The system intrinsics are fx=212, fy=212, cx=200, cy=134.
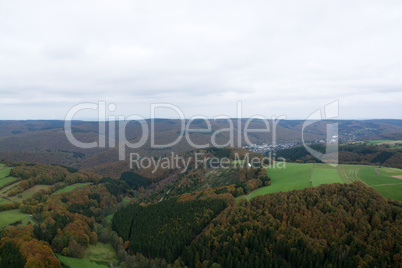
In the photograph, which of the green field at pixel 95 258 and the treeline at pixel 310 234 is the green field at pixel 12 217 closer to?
the green field at pixel 95 258

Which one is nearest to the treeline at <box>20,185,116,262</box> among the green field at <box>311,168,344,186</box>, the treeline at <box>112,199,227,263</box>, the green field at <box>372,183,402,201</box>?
the treeline at <box>112,199,227,263</box>

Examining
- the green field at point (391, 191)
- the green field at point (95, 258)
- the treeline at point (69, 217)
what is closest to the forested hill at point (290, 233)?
the green field at point (95, 258)

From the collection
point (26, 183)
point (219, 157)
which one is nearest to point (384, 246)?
point (219, 157)

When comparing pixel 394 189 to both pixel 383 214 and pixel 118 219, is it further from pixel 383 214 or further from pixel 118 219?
pixel 118 219

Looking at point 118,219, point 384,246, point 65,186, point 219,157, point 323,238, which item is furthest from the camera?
point 219,157

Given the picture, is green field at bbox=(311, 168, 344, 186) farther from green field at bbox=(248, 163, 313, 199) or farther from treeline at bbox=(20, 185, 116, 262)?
treeline at bbox=(20, 185, 116, 262)

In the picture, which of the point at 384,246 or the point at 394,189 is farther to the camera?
the point at 394,189
